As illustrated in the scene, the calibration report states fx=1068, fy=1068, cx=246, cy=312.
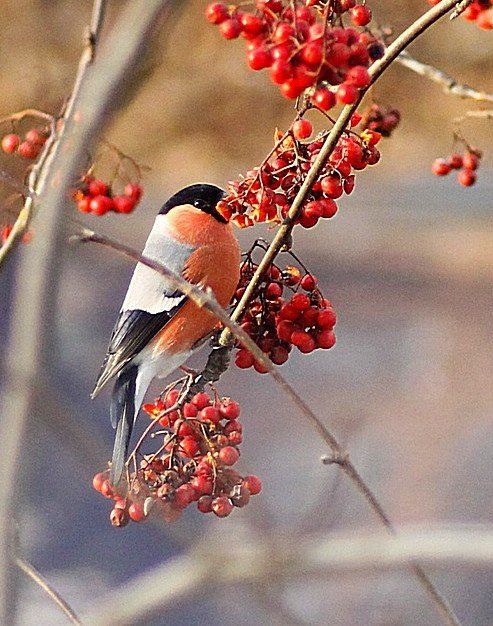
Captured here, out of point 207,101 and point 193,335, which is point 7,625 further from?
point 207,101

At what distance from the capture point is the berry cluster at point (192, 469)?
1.23 metres

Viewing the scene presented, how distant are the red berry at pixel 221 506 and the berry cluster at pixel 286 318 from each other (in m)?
0.16

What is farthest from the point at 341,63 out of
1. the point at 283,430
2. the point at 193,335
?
the point at 283,430

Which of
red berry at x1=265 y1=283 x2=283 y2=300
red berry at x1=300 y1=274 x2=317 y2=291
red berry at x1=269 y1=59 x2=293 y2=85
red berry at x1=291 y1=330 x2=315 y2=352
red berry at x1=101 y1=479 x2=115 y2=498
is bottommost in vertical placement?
red berry at x1=101 y1=479 x2=115 y2=498

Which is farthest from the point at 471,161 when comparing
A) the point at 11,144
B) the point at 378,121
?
the point at 11,144

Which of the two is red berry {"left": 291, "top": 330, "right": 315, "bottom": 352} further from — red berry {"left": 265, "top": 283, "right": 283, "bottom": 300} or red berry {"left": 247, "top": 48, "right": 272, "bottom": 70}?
red berry {"left": 247, "top": 48, "right": 272, "bottom": 70}

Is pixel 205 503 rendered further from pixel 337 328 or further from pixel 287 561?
pixel 337 328

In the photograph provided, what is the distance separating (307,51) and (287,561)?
496mm

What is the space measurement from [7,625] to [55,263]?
191 mm

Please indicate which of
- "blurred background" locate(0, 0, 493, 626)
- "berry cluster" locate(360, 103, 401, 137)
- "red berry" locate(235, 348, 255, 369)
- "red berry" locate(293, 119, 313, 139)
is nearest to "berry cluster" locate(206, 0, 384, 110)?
"red berry" locate(293, 119, 313, 139)

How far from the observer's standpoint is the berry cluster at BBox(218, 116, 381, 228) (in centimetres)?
116

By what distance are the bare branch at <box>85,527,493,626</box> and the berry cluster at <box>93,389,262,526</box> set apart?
0.54 meters

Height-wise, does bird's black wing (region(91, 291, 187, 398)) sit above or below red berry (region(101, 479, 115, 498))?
above

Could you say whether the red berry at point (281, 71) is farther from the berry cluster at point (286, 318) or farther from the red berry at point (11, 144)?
the red berry at point (11, 144)
